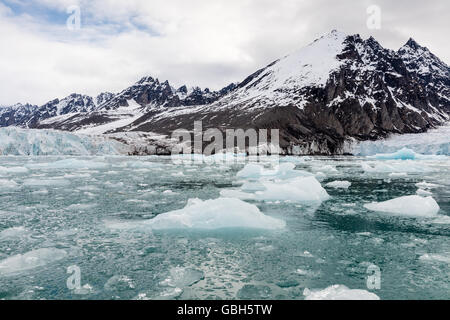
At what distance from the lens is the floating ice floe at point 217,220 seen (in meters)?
12.0

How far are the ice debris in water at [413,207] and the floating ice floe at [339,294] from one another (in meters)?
9.41

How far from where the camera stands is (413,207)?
1479 centimetres

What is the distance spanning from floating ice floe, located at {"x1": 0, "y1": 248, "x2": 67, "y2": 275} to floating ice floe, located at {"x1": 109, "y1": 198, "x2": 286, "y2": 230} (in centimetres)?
307

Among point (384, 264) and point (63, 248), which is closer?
point (384, 264)

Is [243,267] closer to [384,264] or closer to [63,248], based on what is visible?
[384,264]

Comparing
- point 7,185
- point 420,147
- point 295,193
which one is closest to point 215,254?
point 295,193

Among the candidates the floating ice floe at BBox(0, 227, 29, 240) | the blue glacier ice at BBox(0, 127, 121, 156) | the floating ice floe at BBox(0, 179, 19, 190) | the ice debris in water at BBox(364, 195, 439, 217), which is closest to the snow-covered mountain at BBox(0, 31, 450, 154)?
the blue glacier ice at BBox(0, 127, 121, 156)

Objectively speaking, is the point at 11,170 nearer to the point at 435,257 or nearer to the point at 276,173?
the point at 276,173

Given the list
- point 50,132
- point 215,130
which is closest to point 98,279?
point 50,132

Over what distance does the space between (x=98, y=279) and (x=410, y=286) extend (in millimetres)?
7022

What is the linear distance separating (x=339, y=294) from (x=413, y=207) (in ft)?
33.0

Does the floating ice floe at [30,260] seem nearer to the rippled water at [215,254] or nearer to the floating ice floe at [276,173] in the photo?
the rippled water at [215,254]

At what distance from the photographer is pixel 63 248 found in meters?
9.88
